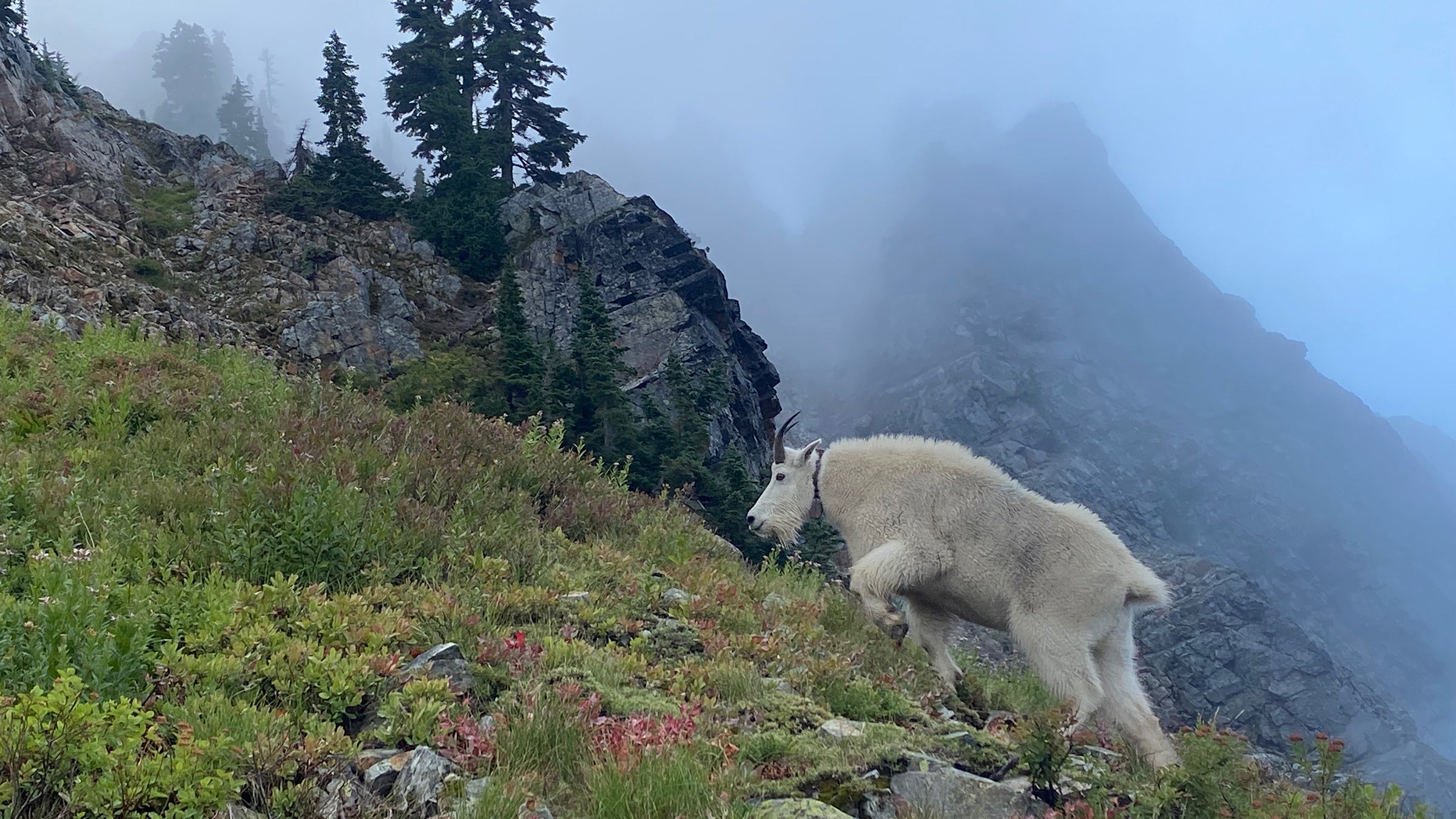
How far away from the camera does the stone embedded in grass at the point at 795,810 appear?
3.11m

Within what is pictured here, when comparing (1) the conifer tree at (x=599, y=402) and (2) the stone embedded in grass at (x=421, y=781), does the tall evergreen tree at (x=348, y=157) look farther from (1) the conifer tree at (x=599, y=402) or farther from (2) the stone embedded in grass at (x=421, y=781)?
(2) the stone embedded in grass at (x=421, y=781)

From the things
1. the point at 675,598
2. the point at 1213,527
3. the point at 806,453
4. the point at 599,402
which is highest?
the point at 1213,527

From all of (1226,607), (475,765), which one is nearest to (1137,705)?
(475,765)

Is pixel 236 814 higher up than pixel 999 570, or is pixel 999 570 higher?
pixel 999 570

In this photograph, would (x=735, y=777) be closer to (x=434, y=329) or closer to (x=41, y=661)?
(x=41, y=661)

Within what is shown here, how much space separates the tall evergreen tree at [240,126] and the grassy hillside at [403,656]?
11068cm

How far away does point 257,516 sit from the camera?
5.26 meters

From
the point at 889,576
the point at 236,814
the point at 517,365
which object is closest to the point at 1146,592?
the point at 889,576

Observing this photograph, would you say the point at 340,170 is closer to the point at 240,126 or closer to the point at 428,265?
the point at 428,265

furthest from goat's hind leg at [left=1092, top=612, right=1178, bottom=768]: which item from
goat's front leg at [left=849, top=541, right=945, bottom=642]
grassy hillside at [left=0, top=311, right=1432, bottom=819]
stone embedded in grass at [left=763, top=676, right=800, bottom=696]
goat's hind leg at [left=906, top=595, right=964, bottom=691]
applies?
stone embedded in grass at [left=763, top=676, right=800, bottom=696]

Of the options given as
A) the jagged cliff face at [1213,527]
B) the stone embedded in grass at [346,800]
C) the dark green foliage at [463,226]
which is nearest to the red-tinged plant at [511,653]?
the stone embedded in grass at [346,800]

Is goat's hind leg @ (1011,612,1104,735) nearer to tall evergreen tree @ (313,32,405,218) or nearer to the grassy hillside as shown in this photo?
the grassy hillside

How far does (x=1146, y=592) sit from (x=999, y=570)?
43.9 inches

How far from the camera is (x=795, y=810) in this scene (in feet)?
10.5
